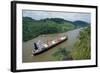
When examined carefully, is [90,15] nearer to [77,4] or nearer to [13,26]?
[77,4]

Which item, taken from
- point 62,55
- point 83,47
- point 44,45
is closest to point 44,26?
point 44,45

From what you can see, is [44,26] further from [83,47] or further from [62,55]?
[83,47]

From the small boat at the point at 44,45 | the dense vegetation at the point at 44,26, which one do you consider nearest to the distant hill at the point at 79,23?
the dense vegetation at the point at 44,26

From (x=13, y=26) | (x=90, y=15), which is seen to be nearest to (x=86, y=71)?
(x=90, y=15)

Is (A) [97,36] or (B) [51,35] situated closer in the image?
(B) [51,35]

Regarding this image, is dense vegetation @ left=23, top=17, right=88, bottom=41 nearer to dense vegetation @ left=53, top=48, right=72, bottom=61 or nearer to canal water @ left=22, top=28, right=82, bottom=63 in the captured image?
canal water @ left=22, top=28, right=82, bottom=63
